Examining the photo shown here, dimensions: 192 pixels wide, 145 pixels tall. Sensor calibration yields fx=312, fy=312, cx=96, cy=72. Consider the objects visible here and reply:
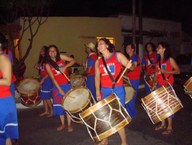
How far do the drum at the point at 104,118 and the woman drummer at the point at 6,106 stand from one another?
927mm

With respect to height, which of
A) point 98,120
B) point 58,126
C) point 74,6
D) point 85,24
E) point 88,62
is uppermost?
point 74,6

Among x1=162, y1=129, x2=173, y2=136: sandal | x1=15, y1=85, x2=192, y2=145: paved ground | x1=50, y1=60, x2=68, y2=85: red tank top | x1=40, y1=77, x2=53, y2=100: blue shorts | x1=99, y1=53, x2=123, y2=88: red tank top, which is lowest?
x1=15, y1=85, x2=192, y2=145: paved ground

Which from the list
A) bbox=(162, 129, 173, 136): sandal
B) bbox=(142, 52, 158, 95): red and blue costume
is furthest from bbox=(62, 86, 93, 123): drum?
bbox=(142, 52, 158, 95): red and blue costume

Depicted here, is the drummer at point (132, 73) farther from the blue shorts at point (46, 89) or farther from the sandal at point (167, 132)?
the blue shorts at point (46, 89)

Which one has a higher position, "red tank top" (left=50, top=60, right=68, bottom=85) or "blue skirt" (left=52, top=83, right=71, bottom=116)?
"red tank top" (left=50, top=60, right=68, bottom=85)

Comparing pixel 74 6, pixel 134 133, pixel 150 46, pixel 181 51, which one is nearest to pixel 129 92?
pixel 134 133

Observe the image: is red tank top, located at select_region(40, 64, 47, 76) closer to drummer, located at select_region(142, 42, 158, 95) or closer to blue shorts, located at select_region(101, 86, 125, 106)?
drummer, located at select_region(142, 42, 158, 95)

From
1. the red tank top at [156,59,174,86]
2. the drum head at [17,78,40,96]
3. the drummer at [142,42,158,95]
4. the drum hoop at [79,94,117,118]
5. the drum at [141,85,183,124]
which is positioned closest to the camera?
the drum hoop at [79,94,117,118]

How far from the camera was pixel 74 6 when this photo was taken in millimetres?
25828

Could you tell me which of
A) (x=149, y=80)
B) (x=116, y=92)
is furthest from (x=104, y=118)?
(x=149, y=80)

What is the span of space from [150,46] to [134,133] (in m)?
2.80

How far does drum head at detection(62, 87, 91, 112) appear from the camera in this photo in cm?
507

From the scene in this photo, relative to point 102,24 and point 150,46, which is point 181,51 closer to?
point 102,24

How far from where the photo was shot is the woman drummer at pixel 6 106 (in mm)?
3695
